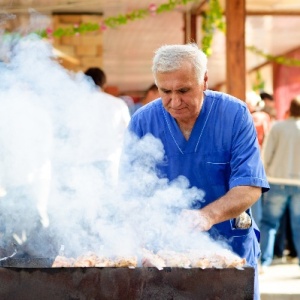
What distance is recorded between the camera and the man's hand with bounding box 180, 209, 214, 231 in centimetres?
374

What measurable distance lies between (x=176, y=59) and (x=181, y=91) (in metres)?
0.16

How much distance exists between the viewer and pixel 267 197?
9234 millimetres

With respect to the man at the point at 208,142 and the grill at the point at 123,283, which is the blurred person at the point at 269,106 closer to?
the man at the point at 208,142

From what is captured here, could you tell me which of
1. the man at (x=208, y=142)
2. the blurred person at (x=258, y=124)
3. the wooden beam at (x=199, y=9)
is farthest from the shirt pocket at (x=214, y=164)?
the wooden beam at (x=199, y=9)

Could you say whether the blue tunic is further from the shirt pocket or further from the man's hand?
the man's hand

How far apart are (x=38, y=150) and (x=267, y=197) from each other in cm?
376

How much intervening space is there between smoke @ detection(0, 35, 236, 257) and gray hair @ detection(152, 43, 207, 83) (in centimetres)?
43

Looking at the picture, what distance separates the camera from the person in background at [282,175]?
882cm

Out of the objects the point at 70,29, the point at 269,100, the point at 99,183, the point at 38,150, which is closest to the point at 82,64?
the point at 70,29

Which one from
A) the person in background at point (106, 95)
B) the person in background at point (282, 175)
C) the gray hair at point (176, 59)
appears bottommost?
the person in background at point (282, 175)

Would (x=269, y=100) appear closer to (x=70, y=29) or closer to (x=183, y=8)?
(x=183, y=8)

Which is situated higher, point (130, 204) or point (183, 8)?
point (183, 8)

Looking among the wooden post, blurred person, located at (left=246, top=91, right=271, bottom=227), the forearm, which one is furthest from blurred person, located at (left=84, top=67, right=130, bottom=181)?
the forearm

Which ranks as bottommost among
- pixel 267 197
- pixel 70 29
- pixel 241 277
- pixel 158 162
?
pixel 267 197
